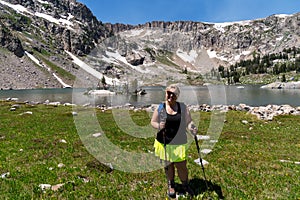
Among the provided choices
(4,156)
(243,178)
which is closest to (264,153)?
(243,178)

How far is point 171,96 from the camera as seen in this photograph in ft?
25.9

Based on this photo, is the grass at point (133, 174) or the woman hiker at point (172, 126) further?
the grass at point (133, 174)

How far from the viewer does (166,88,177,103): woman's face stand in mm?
7855

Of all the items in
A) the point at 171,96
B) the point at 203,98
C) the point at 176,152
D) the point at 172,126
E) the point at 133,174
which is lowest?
the point at 203,98

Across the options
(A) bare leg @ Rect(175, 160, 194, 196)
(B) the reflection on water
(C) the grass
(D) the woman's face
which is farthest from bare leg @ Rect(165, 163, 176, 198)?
(B) the reflection on water

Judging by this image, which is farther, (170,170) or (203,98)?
(203,98)

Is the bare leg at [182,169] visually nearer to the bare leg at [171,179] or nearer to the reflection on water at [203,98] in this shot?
the bare leg at [171,179]

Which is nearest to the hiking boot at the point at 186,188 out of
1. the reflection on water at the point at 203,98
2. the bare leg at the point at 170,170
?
the bare leg at the point at 170,170

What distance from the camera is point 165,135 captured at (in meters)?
8.16

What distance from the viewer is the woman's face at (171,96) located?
786cm

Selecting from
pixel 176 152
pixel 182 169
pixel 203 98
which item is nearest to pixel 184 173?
pixel 182 169

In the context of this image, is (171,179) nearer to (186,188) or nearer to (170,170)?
(170,170)

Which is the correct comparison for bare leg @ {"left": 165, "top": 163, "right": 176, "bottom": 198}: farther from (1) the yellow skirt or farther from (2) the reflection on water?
(2) the reflection on water

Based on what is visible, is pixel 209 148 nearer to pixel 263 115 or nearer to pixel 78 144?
pixel 78 144
